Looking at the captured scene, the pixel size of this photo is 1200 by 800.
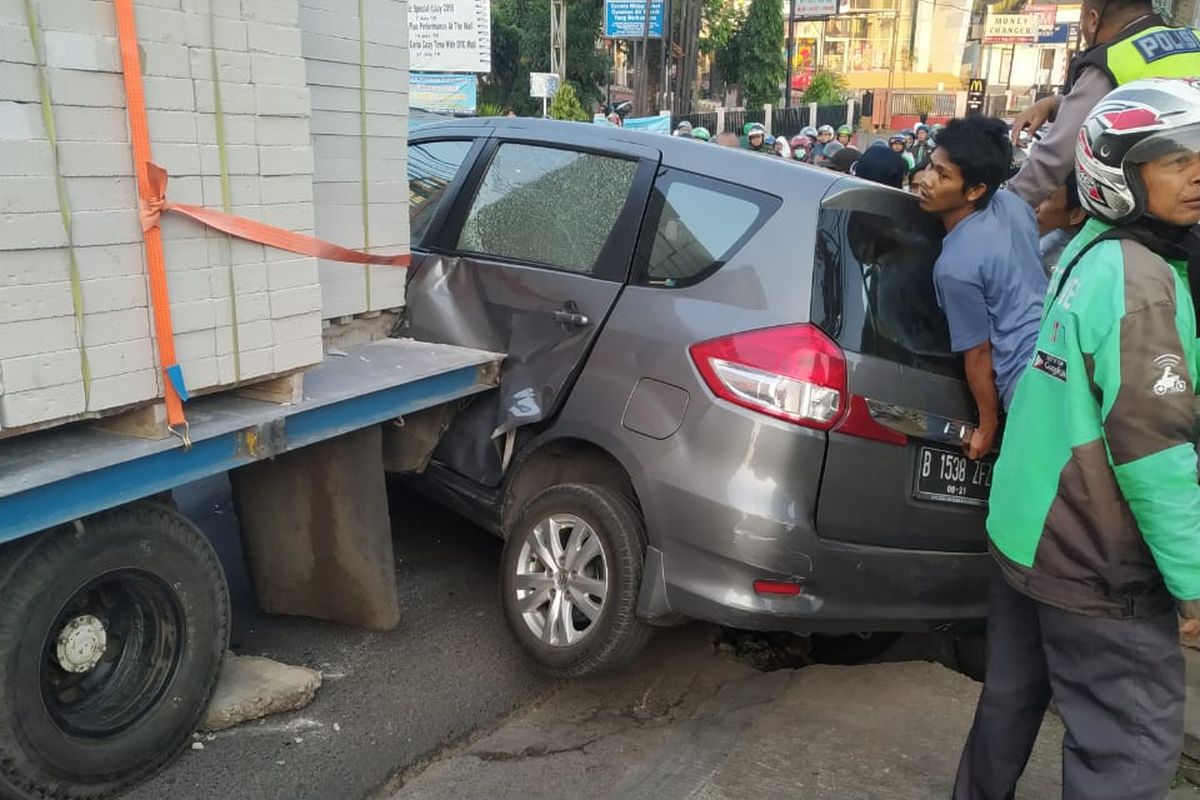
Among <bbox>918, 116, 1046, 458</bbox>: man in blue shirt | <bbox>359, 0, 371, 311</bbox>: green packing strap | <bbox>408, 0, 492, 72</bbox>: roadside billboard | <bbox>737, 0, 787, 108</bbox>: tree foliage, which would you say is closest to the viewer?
<bbox>918, 116, 1046, 458</bbox>: man in blue shirt

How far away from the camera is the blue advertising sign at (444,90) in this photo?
33.0 m

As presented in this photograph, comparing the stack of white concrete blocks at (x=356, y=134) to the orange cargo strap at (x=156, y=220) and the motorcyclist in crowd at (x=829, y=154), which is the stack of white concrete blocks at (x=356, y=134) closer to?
the orange cargo strap at (x=156, y=220)

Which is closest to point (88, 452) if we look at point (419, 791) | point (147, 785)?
point (147, 785)

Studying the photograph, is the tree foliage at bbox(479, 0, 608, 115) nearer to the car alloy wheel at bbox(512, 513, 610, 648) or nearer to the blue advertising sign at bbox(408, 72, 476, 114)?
the blue advertising sign at bbox(408, 72, 476, 114)

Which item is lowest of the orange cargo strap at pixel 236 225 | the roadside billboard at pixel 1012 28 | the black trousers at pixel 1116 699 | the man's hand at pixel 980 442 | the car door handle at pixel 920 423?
the black trousers at pixel 1116 699

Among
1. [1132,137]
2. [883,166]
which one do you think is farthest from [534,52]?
[1132,137]

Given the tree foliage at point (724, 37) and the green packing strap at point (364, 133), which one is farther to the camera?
the tree foliage at point (724, 37)

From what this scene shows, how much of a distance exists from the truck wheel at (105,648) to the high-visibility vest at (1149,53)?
11.7 ft

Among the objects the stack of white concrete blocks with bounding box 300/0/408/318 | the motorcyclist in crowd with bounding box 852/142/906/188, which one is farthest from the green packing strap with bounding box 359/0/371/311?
the motorcyclist in crowd with bounding box 852/142/906/188

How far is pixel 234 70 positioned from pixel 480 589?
243cm

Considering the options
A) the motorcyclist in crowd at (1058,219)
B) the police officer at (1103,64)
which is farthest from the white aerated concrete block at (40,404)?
the motorcyclist in crowd at (1058,219)

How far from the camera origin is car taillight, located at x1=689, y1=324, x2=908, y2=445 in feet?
9.82

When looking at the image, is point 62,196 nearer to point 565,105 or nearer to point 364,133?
point 364,133

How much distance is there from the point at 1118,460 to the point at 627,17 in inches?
1383
